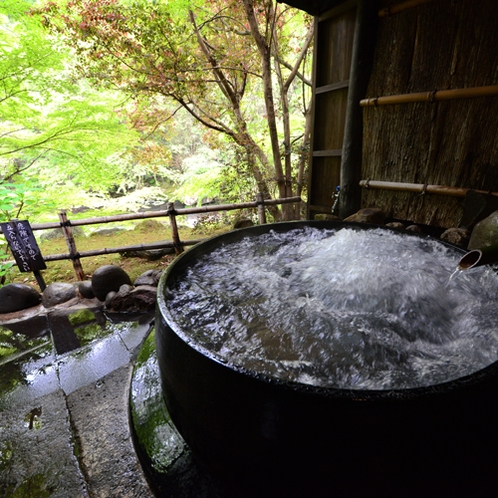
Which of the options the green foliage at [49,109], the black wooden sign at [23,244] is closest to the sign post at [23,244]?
the black wooden sign at [23,244]

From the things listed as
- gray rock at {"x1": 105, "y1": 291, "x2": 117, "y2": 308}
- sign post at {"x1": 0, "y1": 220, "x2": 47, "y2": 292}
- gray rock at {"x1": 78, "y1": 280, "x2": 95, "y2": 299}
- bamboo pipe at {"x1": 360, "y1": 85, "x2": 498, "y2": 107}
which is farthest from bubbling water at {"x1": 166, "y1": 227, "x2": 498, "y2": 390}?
sign post at {"x1": 0, "y1": 220, "x2": 47, "y2": 292}

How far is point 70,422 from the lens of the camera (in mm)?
1993

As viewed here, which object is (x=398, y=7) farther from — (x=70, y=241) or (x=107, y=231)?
(x=107, y=231)

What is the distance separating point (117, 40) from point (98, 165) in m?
2.48

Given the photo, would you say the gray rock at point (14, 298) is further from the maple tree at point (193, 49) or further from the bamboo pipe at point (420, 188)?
the bamboo pipe at point (420, 188)

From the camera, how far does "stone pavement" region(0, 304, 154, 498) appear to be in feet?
5.24

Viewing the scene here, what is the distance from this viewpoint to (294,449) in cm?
107

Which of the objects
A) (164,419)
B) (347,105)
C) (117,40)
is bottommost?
(164,419)

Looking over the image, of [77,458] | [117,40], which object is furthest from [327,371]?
[117,40]

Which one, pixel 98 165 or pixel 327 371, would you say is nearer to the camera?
pixel 327 371

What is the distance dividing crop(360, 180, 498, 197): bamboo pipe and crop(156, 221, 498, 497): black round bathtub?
2.90m

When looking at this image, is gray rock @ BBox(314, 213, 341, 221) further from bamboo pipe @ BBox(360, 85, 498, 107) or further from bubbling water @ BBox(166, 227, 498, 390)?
bubbling water @ BBox(166, 227, 498, 390)

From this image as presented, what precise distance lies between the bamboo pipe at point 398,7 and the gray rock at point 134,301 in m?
4.61

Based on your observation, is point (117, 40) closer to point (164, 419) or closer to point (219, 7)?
point (219, 7)
